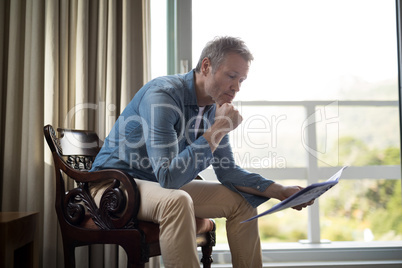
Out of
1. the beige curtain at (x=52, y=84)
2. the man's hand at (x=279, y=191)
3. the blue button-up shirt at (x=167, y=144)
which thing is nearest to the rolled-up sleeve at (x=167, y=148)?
the blue button-up shirt at (x=167, y=144)

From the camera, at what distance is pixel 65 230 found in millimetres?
1496

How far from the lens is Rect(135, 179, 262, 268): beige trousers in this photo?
3.85 ft

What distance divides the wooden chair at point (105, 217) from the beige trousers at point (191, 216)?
1.9 inches

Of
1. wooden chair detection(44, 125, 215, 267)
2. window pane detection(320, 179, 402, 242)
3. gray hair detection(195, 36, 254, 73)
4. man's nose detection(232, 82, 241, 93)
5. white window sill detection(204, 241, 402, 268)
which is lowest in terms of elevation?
white window sill detection(204, 241, 402, 268)

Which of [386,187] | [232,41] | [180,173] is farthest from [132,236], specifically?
[386,187]

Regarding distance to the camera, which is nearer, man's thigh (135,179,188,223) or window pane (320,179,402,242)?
man's thigh (135,179,188,223)

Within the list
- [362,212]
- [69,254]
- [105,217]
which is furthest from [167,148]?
[362,212]

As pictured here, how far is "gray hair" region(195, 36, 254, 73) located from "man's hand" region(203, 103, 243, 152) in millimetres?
217

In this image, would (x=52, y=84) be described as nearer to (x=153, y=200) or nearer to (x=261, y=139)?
(x=153, y=200)

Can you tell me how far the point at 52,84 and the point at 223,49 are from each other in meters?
1.06

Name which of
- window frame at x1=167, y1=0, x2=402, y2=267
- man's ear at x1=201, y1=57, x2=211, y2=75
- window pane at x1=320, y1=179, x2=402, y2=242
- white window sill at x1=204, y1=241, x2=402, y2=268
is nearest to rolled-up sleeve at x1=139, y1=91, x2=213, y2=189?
man's ear at x1=201, y1=57, x2=211, y2=75

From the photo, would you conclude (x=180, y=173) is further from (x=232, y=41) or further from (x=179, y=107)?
(x=232, y=41)

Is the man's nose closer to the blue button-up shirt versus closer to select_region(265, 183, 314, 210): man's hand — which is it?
the blue button-up shirt

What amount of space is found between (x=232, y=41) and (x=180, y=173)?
1.99 feet
